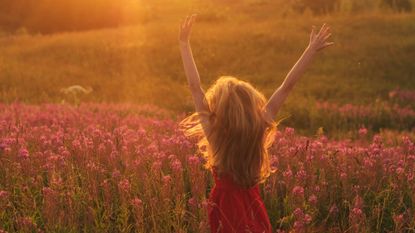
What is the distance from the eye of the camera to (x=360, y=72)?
16.2 m

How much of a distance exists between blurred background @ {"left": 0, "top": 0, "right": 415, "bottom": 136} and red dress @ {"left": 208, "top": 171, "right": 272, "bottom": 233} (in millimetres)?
6924

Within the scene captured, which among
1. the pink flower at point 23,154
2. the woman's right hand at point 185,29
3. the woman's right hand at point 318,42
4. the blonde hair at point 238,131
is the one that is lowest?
the pink flower at point 23,154

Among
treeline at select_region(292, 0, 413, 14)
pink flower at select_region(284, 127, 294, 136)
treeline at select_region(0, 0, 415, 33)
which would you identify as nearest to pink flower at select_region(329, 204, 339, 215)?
pink flower at select_region(284, 127, 294, 136)

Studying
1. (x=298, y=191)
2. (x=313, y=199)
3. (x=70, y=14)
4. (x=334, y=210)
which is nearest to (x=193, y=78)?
(x=298, y=191)

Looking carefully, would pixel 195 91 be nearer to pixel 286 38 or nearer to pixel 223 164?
pixel 223 164

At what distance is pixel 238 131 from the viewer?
3.65 meters

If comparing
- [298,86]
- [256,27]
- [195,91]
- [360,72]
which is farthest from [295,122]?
[256,27]

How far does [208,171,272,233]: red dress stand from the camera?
3.76 m

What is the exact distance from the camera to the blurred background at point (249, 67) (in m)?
12.3

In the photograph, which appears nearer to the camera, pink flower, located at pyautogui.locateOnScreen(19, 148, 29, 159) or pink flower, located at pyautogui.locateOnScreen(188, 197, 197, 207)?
pink flower, located at pyautogui.locateOnScreen(188, 197, 197, 207)

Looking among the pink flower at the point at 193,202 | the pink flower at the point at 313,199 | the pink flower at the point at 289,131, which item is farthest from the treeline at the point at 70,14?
the pink flower at the point at 313,199

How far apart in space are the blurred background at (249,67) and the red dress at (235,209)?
6.92 meters

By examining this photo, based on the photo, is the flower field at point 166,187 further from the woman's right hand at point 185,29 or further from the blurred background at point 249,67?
the blurred background at point 249,67

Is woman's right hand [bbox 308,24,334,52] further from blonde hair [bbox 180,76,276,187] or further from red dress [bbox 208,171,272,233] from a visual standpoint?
red dress [bbox 208,171,272,233]
